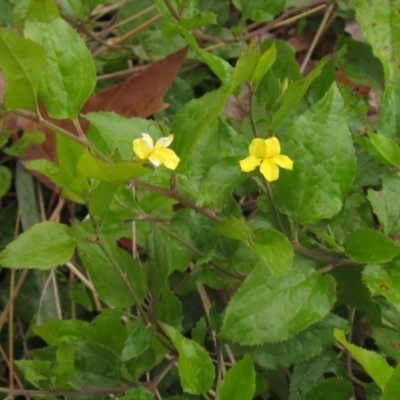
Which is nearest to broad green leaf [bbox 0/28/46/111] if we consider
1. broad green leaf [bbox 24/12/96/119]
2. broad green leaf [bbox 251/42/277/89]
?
broad green leaf [bbox 24/12/96/119]

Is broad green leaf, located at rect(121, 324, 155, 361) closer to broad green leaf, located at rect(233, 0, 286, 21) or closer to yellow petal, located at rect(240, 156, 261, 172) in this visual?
yellow petal, located at rect(240, 156, 261, 172)

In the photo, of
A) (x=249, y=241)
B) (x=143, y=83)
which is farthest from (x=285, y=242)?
(x=143, y=83)

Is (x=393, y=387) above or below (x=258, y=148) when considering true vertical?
below

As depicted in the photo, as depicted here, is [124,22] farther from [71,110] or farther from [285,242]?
[285,242]

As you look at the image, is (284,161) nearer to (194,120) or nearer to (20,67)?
(194,120)

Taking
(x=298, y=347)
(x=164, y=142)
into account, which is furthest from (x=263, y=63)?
(x=298, y=347)

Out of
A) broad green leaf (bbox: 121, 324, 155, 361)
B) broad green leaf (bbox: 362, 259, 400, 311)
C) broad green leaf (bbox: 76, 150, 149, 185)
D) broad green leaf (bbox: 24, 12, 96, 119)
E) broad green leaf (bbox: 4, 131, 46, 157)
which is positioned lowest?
broad green leaf (bbox: 362, 259, 400, 311)
